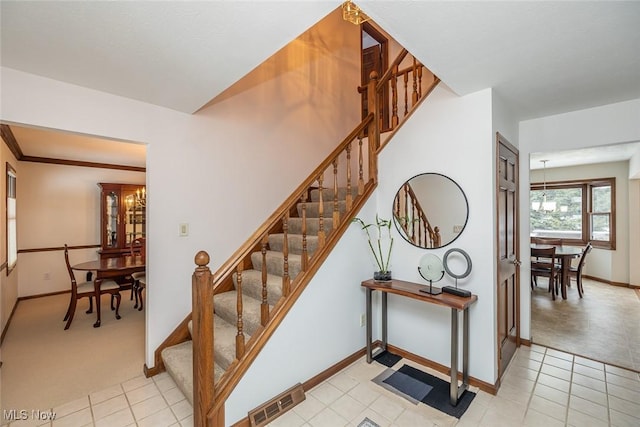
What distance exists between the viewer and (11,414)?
78.6 inches

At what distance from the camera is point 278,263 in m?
2.65

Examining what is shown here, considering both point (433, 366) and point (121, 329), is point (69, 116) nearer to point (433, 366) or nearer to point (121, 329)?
point (121, 329)

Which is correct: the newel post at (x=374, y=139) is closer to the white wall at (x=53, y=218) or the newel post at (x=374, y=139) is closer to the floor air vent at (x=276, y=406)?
the floor air vent at (x=276, y=406)

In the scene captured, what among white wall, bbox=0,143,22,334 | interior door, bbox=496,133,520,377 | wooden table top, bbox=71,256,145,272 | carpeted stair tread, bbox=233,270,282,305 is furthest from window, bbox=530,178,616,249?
white wall, bbox=0,143,22,334

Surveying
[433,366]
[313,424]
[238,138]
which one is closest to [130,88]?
[238,138]

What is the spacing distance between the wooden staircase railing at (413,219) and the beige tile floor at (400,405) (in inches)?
50.8

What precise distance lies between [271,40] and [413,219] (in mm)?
1986

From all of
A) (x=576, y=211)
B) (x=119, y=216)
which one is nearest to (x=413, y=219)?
(x=119, y=216)

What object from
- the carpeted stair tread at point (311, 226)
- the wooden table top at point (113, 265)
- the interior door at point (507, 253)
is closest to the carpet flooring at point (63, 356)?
the wooden table top at point (113, 265)

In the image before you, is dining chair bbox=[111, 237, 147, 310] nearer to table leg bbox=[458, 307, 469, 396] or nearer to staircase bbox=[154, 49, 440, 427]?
staircase bbox=[154, 49, 440, 427]

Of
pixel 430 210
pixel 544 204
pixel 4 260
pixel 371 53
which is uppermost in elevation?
pixel 371 53

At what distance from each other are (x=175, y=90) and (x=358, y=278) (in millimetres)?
2307

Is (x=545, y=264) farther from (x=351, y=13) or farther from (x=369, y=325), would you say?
(x=351, y=13)

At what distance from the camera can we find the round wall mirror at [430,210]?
97.8 inches
